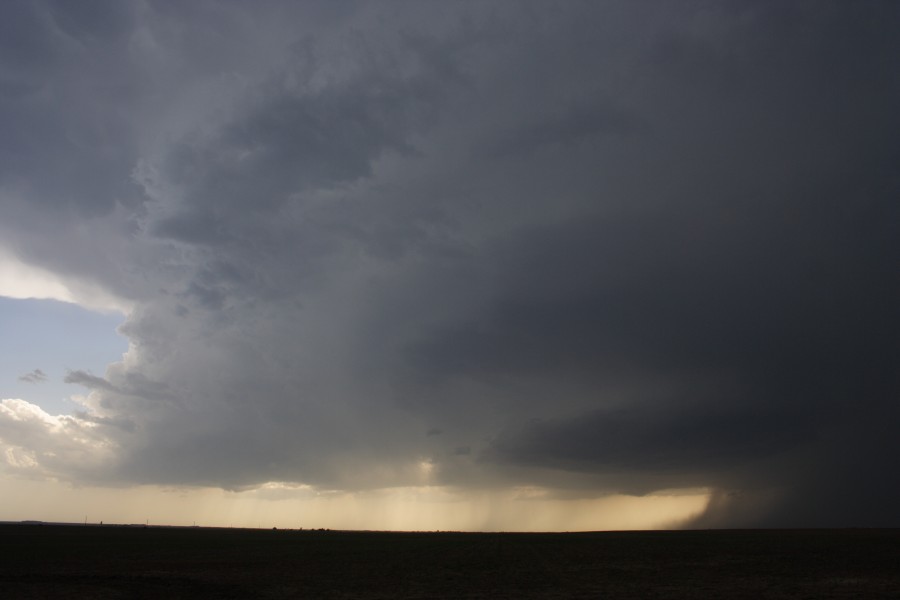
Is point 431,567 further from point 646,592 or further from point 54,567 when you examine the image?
point 54,567

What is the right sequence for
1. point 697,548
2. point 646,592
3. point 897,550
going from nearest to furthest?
point 646,592 < point 897,550 < point 697,548

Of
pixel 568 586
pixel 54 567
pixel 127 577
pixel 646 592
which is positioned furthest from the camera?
pixel 54 567

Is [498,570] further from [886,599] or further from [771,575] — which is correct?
[886,599]

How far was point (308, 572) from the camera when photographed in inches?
2290

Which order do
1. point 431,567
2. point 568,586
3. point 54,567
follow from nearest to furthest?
point 568,586, point 54,567, point 431,567

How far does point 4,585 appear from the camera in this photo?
43.3 meters

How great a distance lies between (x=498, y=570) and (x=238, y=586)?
2372 centimetres

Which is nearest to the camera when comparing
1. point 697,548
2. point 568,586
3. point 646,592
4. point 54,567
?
point 646,592

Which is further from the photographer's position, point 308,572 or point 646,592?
point 308,572

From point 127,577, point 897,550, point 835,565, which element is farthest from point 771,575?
point 127,577

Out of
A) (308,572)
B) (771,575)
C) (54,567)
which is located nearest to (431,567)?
(308,572)

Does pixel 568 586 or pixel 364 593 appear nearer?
pixel 364 593

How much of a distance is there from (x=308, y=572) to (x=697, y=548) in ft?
174

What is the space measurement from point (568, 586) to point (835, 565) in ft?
98.8
